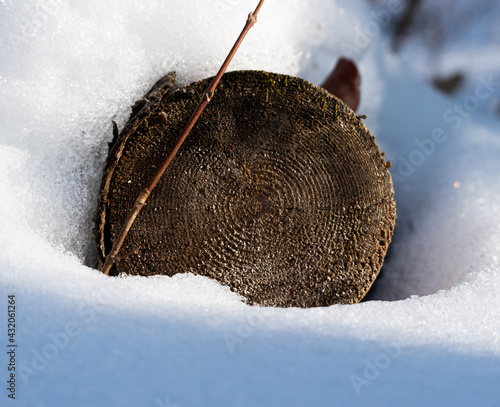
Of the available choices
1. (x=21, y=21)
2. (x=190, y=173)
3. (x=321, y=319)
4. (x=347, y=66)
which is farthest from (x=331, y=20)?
(x=321, y=319)

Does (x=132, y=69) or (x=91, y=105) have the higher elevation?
(x=132, y=69)

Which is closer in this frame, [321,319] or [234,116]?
[321,319]

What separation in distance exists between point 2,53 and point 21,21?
0.29 feet

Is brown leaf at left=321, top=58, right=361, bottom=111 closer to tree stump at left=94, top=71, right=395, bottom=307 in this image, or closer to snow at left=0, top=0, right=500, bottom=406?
snow at left=0, top=0, right=500, bottom=406

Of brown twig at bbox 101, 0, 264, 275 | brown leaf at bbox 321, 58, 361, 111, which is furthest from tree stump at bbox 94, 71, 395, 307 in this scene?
brown leaf at bbox 321, 58, 361, 111

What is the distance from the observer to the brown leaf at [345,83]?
1.48 metres

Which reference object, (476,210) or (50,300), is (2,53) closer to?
(50,300)

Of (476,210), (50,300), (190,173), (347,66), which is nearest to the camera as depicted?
(50,300)

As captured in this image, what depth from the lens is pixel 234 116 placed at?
104 centimetres

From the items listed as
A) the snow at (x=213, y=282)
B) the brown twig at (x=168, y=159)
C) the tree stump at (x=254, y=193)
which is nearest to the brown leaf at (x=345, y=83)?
the snow at (x=213, y=282)

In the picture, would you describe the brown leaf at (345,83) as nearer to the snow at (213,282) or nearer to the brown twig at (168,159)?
the snow at (213,282)

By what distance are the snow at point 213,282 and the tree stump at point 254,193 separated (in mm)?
89

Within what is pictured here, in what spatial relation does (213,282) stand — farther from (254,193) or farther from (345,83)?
(345,83)

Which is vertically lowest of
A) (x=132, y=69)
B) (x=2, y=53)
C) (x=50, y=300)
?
(x=50, y=300)
